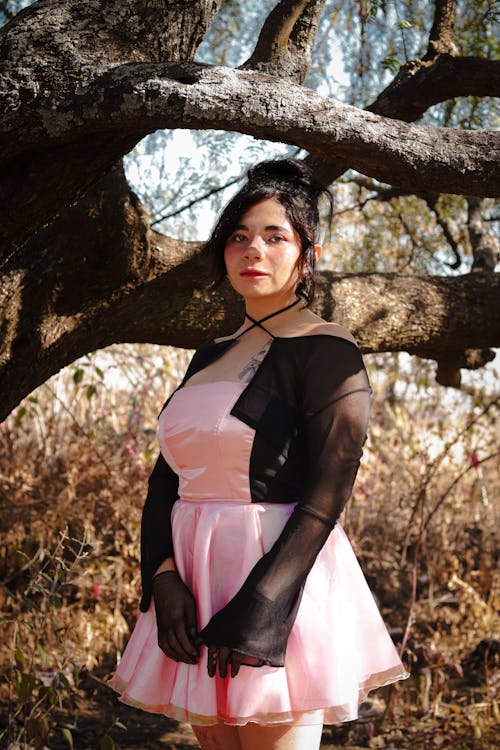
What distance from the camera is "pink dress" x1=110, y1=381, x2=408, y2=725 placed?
1660 mm

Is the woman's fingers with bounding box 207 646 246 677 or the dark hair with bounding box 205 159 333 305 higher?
the dark hair with bounding box 205 159 333 305

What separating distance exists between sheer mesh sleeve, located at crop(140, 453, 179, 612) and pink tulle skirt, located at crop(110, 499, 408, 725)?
0.10 feet

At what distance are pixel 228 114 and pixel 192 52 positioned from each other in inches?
20.9

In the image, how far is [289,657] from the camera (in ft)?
5.58

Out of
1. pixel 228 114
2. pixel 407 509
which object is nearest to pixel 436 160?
pixel 228 114

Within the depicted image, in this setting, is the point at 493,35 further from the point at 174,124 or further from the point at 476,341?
the point at 174,124

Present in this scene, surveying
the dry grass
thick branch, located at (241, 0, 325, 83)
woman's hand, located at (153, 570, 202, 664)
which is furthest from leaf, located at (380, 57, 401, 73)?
woman's hand, located at (153, 570, 202, 664)

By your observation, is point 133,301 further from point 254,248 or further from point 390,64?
point 390,64

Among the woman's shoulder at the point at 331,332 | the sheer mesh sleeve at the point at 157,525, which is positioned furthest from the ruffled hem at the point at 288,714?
the woman's shoulder at the point at 331,332

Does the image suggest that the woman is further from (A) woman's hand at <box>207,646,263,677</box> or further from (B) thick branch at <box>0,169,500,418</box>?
(B) thick branch at <box>0,169,500,418</box>

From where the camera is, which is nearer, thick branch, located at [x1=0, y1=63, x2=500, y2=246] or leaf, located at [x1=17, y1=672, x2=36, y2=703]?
thick branch, located at [x1=0, y1=63, x2=500, y2=246]

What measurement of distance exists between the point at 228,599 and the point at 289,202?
2.97 feet

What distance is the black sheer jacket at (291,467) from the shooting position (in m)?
1.65

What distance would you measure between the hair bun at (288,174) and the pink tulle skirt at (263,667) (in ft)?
2.54
